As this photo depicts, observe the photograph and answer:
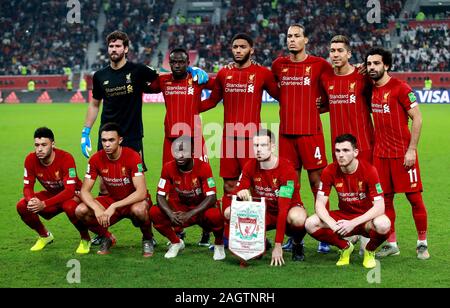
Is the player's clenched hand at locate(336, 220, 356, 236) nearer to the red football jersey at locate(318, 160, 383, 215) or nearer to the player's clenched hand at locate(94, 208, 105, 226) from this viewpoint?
the red football jersey at locate(318, 160, 383, 215)

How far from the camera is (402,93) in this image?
240 inches

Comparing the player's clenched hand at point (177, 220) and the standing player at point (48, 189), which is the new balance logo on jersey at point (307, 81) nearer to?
the player's clenched hand at point (177, 220)

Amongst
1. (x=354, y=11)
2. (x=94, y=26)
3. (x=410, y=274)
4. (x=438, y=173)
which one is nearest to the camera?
(x=410, y=274)

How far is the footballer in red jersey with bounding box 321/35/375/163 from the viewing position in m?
6.34

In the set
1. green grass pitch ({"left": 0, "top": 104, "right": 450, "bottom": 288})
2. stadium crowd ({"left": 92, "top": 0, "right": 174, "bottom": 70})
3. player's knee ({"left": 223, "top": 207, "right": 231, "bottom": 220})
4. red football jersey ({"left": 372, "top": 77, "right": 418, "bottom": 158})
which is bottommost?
green grass pitch ({"left": 0, "top": 104, "right": 450, "bottom": 288})

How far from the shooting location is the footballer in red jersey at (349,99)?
20.8 ft

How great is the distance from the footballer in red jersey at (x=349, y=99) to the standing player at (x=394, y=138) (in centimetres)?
16

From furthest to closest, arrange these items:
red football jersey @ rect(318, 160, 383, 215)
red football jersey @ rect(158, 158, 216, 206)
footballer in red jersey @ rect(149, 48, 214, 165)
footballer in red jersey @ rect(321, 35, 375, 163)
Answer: footballer in red jersey @ rect(149, 48, 214, 165)
footballer in red jersey @ rect(321, 35, 375, 163)
red football jersey @ rect(158, 158, 216, 206)
red football jersey @ rect(318, 160, 383, 215)

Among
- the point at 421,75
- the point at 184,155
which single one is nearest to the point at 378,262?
the point at 184,155

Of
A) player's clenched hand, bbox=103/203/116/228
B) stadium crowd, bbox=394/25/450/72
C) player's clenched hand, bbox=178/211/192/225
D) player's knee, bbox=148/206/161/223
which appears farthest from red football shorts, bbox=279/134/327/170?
stadium crowd, bbox=394/25/450/72

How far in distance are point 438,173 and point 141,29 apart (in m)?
30.0

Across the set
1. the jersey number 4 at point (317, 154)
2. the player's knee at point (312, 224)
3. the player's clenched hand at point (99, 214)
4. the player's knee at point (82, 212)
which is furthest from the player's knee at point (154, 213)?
the jersey number 4 at point (317, 154)

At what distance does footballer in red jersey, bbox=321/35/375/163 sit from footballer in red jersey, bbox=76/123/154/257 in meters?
1.96

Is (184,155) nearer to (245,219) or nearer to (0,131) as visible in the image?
(245,219)
